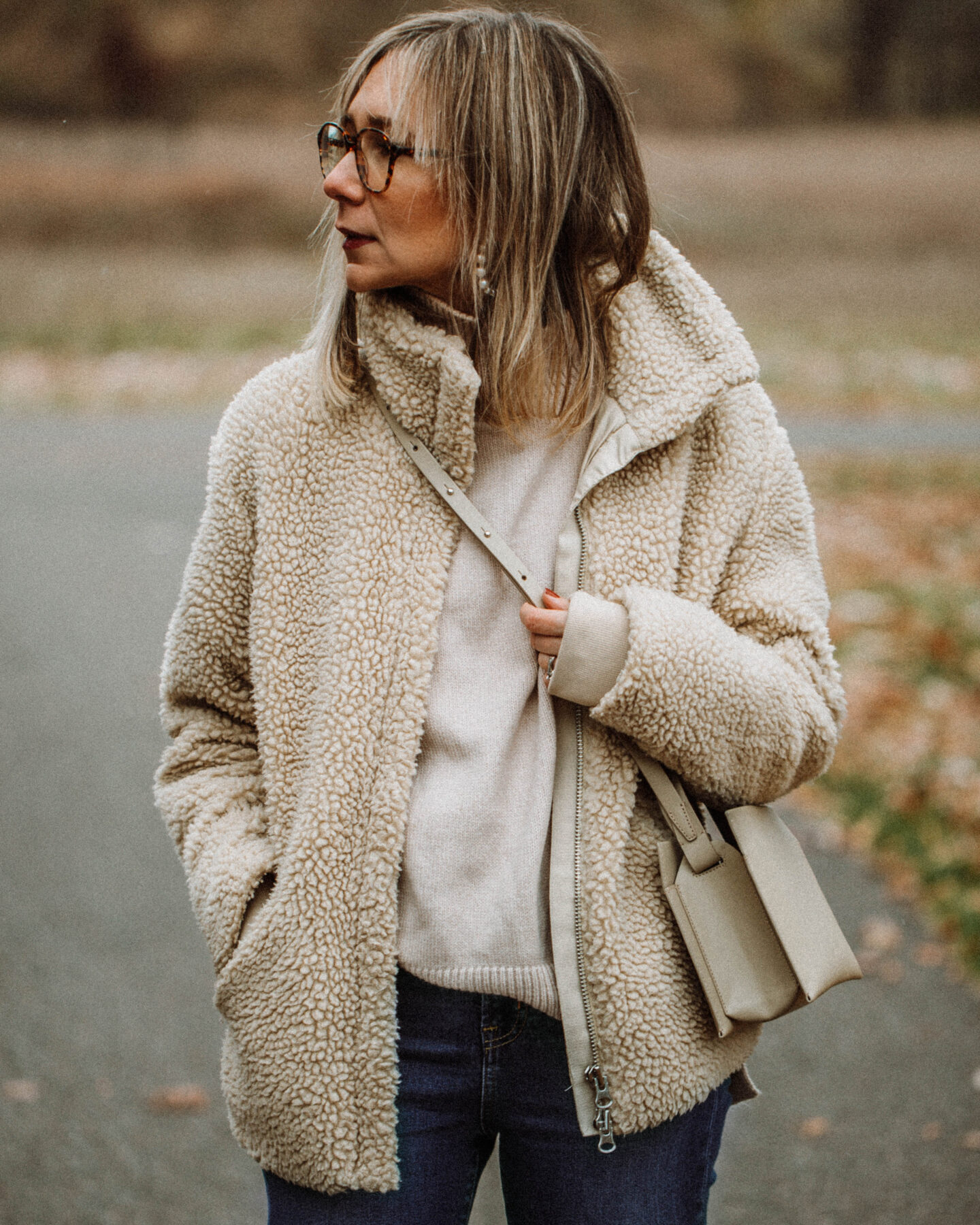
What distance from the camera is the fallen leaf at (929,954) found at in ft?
12.0

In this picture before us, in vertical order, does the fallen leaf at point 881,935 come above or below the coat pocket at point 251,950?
below

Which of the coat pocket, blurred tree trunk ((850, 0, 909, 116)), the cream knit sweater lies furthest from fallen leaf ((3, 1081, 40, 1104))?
blurred tree trunk ((850, 0, 909, 116))

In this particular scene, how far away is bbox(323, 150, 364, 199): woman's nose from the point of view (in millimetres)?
1549

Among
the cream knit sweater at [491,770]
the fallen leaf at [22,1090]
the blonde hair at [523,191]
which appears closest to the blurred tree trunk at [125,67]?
the fallen leaf at [22,1090]

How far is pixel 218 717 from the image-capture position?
172cm

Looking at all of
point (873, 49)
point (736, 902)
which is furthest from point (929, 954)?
point (873, 49)

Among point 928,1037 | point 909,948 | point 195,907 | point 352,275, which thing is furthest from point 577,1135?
point 909,948

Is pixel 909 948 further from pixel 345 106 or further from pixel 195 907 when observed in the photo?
pixel 345 106

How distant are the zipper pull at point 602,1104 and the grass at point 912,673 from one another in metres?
2.44

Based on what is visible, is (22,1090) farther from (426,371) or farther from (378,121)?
(378,121)

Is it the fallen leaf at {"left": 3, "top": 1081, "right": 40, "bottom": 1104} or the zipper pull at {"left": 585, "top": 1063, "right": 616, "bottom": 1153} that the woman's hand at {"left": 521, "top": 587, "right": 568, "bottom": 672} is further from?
the fallen leaf at {"left": 3, "top": 1081, "right": 40, "bottom": 1104}

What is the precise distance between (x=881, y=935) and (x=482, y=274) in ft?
9.35

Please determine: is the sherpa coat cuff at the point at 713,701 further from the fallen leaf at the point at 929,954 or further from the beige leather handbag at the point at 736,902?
the fallen leaf at the point at 929,954

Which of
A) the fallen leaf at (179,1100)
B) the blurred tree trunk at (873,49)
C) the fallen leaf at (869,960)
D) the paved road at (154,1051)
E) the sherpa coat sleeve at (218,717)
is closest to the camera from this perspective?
the sherpa coat sleeve at (218,717)
